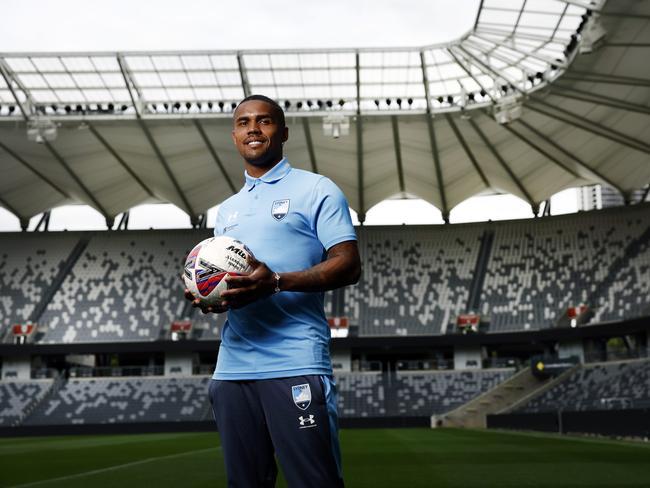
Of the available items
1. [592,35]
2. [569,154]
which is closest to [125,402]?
[569,154]

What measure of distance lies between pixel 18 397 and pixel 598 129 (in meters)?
36.6

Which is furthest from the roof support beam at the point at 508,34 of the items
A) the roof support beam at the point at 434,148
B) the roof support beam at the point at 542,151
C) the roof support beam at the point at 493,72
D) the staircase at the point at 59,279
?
the staircase at the point at 59,279

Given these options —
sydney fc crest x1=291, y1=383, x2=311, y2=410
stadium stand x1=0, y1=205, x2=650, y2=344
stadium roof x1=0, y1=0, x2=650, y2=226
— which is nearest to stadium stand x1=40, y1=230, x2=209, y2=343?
stadium stand x1=0, y1=205, x2=650, y2=344

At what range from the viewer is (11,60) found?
35.3m

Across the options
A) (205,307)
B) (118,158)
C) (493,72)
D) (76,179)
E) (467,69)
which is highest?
(467,69)

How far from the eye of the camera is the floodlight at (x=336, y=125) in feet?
125

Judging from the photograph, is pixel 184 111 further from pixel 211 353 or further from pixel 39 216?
pixel 39 216

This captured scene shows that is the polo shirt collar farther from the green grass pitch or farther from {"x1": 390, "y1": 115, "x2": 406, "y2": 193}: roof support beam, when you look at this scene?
{"x1": 390, "y1": 115, "x2": 406, "y2": 193}: roof support beam

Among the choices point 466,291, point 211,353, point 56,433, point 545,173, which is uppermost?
point 545,173

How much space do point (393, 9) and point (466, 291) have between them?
2437 cm

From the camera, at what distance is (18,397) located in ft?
160

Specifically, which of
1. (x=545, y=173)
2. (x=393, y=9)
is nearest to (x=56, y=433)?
(x=393, y=9)

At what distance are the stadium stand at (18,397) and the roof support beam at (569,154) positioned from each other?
106 ft

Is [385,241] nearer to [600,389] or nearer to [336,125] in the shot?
[336,125]
